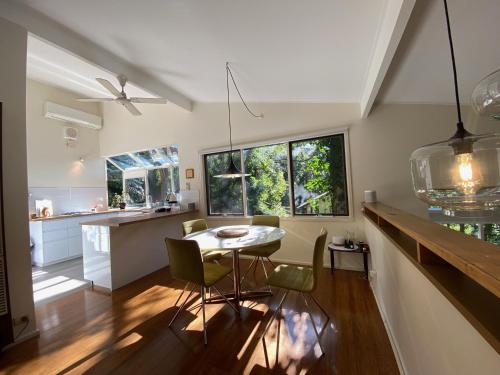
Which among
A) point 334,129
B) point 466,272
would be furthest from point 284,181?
point 466,272

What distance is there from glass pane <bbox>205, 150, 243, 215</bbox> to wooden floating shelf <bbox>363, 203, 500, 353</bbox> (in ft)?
9.90

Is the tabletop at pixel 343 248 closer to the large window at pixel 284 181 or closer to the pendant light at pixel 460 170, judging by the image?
the large window at pixel 284 181

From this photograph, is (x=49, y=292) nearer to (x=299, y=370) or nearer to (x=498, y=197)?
(x=299, y=370)

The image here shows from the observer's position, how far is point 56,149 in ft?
15.8

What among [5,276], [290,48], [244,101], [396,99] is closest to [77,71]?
[244,101]

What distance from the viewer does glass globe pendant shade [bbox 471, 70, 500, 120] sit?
806 millimetres

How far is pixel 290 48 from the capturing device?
6.31 feet

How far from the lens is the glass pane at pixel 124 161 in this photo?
5449 millimetres

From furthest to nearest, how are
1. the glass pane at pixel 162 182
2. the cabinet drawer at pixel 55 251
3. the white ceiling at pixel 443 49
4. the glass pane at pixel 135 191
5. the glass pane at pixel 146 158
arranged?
1. the glass pane at pixel 135 191
2. the glass pane at pixel 146 158
3. the glass pane at pixel 162 182
4. the cabinet drawer at pixel 55 251
5. the white ceiling at pixel 443 49

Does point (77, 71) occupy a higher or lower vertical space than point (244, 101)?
higher

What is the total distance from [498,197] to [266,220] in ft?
8.25

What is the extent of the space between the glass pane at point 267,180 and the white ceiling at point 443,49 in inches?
68.1

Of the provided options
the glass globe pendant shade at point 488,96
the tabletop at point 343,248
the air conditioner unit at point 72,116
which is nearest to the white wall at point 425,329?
the glass globe pendant shade at point 488,96

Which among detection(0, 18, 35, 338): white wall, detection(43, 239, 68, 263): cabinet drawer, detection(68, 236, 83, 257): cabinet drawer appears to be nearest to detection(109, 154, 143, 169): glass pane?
detection(68, 236, 83, 257): cabinet drawer
